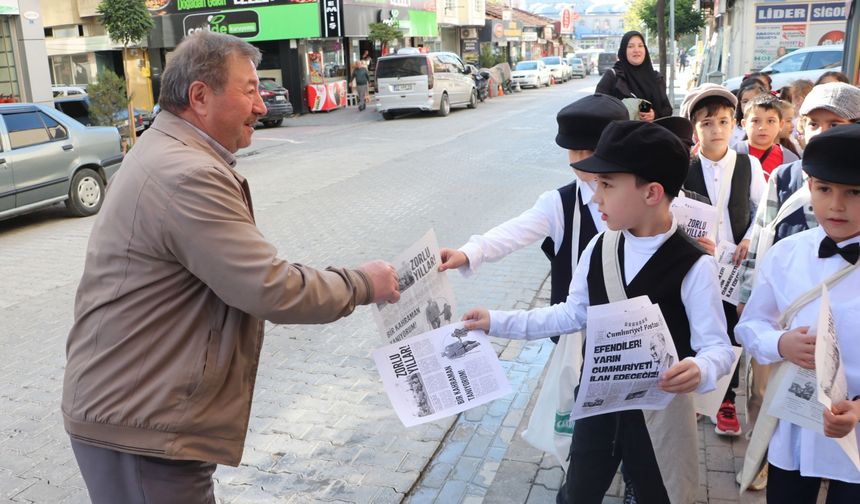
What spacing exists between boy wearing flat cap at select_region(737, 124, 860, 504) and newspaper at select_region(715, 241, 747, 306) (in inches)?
41.1

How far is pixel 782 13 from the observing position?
87.3 feet

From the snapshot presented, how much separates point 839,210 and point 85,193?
10.5 m

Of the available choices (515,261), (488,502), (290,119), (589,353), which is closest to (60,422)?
(488,502)

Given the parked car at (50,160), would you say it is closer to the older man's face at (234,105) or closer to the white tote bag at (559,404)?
the older man's face at (234,105)

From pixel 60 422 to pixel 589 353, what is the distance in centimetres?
349

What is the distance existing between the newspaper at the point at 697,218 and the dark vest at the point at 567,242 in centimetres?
40

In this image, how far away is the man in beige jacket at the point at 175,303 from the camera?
82.7 inches

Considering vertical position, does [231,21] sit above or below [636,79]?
above

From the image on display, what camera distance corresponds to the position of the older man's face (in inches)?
90.0

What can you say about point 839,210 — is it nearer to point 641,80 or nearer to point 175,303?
point 175,303

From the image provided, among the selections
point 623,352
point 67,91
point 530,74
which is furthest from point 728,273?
point 530,74

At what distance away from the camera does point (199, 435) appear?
220 centimetres

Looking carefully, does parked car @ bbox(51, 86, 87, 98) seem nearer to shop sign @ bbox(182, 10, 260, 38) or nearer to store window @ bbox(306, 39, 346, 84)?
shop sign @ bbox(182, 10, 260, 38)

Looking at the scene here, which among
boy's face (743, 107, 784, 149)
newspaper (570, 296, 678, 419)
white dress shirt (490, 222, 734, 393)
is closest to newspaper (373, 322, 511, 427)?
white dress shirt (490, 222, 734, 393)
